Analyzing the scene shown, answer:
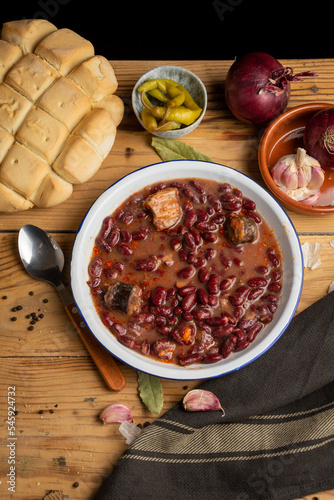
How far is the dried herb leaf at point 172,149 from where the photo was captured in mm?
3658

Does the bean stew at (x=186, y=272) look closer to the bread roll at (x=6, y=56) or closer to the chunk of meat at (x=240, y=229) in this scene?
the chunk of meat at (x=240, y=229)

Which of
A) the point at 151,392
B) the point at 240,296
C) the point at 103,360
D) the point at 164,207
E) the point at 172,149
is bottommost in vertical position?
the point at 151,392

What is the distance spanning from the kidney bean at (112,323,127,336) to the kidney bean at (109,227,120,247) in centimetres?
58

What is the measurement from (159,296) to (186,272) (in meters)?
0.26

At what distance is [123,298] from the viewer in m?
3.20

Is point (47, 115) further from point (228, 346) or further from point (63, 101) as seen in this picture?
point (228, 346)

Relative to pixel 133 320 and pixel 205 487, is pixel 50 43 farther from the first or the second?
pixel 205 487

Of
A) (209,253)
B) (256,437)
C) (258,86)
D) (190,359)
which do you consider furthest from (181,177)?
(256,437)

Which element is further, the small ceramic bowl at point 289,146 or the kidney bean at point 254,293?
the small ceramic bowl at point 289,146

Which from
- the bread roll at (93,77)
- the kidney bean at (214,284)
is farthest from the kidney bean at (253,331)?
the bread roll at (93,77)

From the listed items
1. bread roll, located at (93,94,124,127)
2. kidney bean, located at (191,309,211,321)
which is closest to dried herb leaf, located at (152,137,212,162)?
bread roll, located at (93,94,124,127)

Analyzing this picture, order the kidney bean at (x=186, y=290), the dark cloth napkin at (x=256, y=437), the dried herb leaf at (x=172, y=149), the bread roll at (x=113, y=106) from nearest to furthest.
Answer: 1. the dark cloth napkin at (x=256, y=437)
2. the kidney bean at (x=186, y=290)
3. the bread roll at (x=113, y=106)
4. the dried herb leaf at (x=172, y=149)

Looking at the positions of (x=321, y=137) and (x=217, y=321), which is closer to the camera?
(x=217, y=321)

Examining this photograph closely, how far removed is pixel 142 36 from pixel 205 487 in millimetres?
4565
